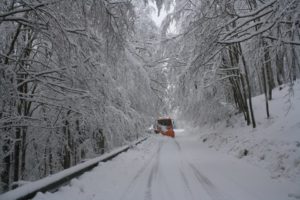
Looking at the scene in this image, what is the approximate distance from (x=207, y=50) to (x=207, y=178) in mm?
3282

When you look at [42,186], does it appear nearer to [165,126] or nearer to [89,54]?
[89,54]

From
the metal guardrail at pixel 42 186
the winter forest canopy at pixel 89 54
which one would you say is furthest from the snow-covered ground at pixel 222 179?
the winter forest canopy at pixel 89 54

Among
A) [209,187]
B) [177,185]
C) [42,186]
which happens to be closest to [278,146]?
[209,187]

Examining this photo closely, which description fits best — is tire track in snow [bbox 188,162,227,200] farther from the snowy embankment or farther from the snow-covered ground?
the snowy embankment

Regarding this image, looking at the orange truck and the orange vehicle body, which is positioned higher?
the orange truck

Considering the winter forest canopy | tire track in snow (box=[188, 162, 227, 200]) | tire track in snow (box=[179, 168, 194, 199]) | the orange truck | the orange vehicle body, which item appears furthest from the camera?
the orange truck

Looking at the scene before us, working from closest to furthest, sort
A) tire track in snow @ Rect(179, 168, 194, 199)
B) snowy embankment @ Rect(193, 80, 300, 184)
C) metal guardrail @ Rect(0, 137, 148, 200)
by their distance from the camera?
1. metal guardrail @ Rect(0, 137, 148, 200)
2. tire track in snow @ Rect(179, 168, 194, 199)
3. snowy embankment @ Rect(193, 80, 300, 184)

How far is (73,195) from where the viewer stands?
388cm

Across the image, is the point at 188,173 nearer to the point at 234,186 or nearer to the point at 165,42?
the point at 234,186

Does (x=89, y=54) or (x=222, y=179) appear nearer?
(x=89, y=54)

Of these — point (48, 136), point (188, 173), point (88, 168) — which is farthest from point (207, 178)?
point (48, 136)

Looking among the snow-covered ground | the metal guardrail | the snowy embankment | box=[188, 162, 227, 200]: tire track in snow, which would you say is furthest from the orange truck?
the metal guardrail

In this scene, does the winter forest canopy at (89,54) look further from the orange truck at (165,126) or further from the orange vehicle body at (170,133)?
the orange truck at (165,126)

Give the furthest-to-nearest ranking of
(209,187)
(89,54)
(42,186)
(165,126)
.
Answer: (165,126)
(89,54)
(209,187)
(42,186)
